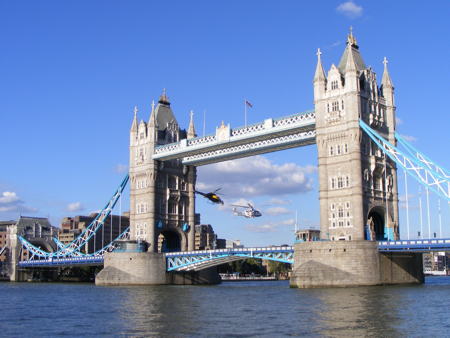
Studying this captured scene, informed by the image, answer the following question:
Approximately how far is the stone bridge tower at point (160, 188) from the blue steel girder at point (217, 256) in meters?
6.72

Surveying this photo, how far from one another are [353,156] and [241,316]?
35978 millimetres

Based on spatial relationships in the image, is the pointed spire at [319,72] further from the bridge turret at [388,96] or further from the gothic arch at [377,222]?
the gothic arch at [377,222]

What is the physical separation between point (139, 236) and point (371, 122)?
41342mm

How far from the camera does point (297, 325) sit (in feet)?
125

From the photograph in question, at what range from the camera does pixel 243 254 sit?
3346 inches

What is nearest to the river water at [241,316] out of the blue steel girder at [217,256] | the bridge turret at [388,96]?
the blue steel girder at [217,256]

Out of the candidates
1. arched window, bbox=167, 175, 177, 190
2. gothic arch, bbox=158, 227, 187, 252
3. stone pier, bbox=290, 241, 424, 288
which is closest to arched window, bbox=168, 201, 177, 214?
arched window, bbox=167, 175, 177, 190

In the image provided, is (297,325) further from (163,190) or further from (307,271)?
(163,190)

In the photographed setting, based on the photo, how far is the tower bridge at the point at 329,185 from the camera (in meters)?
70.8

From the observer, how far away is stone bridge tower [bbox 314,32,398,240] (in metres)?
75.8

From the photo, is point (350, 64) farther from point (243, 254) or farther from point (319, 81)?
point (243, 254)

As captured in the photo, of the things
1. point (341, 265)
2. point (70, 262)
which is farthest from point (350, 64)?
point (70, 262)

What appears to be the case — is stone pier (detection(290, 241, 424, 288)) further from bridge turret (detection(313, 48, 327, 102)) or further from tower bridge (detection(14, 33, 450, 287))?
bridge turret (detection(313, 48, 327, 102))

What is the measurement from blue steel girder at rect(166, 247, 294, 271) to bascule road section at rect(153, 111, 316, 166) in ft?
45.5
